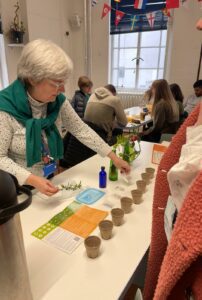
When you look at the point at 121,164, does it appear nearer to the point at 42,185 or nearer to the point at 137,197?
the point at 137,197

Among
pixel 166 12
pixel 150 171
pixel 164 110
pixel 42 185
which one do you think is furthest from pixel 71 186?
pixel 166 12

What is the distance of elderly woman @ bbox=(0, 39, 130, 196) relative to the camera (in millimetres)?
1116

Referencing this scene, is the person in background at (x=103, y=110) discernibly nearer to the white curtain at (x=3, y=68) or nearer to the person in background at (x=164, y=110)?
the person in background at (x=164, y=110)

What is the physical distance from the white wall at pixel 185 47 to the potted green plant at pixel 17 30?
10.4 ft

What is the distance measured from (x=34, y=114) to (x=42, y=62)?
28 centimetres

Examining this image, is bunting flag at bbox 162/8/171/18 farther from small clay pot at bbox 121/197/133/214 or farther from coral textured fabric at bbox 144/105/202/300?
coral textured fabric at bbox 144/105/202/300

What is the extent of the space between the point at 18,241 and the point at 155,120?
2.77 metres

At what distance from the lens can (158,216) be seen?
60 cm

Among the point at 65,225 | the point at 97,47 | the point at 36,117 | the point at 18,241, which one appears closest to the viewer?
the point at 18,241

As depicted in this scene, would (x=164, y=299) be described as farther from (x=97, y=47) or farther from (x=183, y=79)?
(x=97, y=47)

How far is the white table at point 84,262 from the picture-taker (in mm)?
676

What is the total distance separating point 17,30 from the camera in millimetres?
4098

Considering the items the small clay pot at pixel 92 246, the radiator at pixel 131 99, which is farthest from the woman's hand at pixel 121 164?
the radiator at pixel 131 99

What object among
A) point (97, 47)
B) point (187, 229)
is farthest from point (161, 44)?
point (187, 229)
